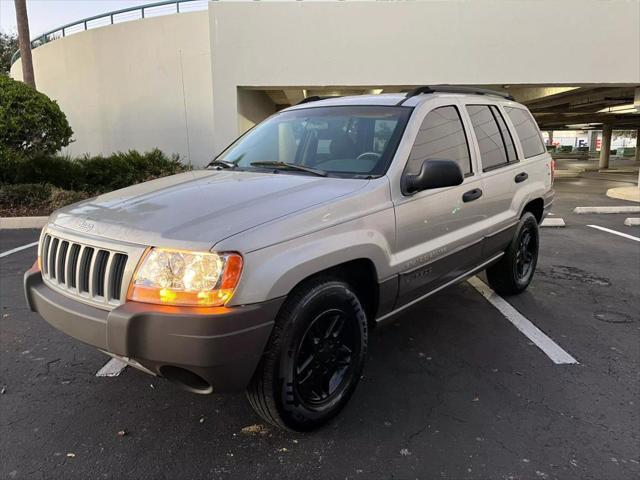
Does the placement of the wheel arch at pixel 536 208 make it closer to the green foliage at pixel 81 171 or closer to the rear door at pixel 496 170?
the rear door at pixel 496 170

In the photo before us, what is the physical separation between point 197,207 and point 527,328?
9.95ft

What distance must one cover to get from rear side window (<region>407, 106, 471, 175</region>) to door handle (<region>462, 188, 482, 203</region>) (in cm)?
15

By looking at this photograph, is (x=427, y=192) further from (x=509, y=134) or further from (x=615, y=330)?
(x=615, y=330)

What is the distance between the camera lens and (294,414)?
8.60 feet

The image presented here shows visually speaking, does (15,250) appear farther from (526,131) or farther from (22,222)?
(526,131)

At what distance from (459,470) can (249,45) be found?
36.0 ft

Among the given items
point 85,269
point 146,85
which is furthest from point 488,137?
point 146,85

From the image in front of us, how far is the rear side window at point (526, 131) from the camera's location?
4844 millimetres

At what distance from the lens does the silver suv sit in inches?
88.7

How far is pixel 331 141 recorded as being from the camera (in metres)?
3.58

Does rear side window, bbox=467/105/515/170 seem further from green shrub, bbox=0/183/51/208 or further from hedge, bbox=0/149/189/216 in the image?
green shrub, bbox=0/183/51/208

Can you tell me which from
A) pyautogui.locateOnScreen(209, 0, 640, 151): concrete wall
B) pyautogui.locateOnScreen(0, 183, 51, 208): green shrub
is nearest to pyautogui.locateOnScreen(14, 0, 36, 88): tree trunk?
pyautogui.locateOnScreen(0, 183, 51, 208): green shrub

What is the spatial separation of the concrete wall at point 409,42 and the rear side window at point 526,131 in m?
7.10

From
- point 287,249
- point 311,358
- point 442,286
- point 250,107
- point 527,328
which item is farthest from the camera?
point 250,107
